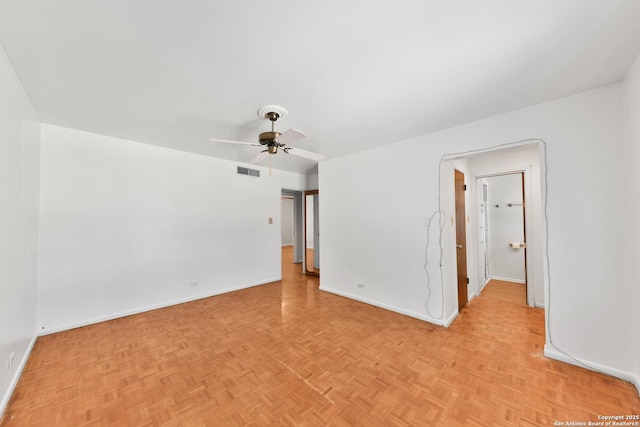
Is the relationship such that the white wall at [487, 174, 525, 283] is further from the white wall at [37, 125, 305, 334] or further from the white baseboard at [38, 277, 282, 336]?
the white baseboard at [38, 277, 282, 336]

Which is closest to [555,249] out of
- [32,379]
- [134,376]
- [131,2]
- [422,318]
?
[422,318]

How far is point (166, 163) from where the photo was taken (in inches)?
149

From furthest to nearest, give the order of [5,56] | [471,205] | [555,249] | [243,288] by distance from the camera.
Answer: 1. [243,288]
2. [471,205]
3. [555,249]
4. [5,56]

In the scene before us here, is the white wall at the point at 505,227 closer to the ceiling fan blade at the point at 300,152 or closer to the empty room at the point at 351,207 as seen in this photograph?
the empty room at the point at 351,207

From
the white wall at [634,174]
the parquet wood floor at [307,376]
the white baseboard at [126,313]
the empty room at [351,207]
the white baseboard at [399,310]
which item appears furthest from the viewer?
the white baseboard at [399,310]

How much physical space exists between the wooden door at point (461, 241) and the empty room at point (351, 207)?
0.06m

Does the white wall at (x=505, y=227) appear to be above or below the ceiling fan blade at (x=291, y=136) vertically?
below

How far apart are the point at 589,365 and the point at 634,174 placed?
1751mm

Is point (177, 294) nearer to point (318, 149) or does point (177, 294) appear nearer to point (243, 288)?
point (243, 288)

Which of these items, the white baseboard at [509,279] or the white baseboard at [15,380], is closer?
the white baseboard at [15,380]

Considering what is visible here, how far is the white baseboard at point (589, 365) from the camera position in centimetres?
194

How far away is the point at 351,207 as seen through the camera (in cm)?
415

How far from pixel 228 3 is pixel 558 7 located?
6.11ft

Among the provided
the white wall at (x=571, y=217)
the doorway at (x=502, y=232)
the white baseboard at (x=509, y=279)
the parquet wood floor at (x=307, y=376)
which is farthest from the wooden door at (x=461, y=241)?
the white baseboard at (x=509, y=279)
